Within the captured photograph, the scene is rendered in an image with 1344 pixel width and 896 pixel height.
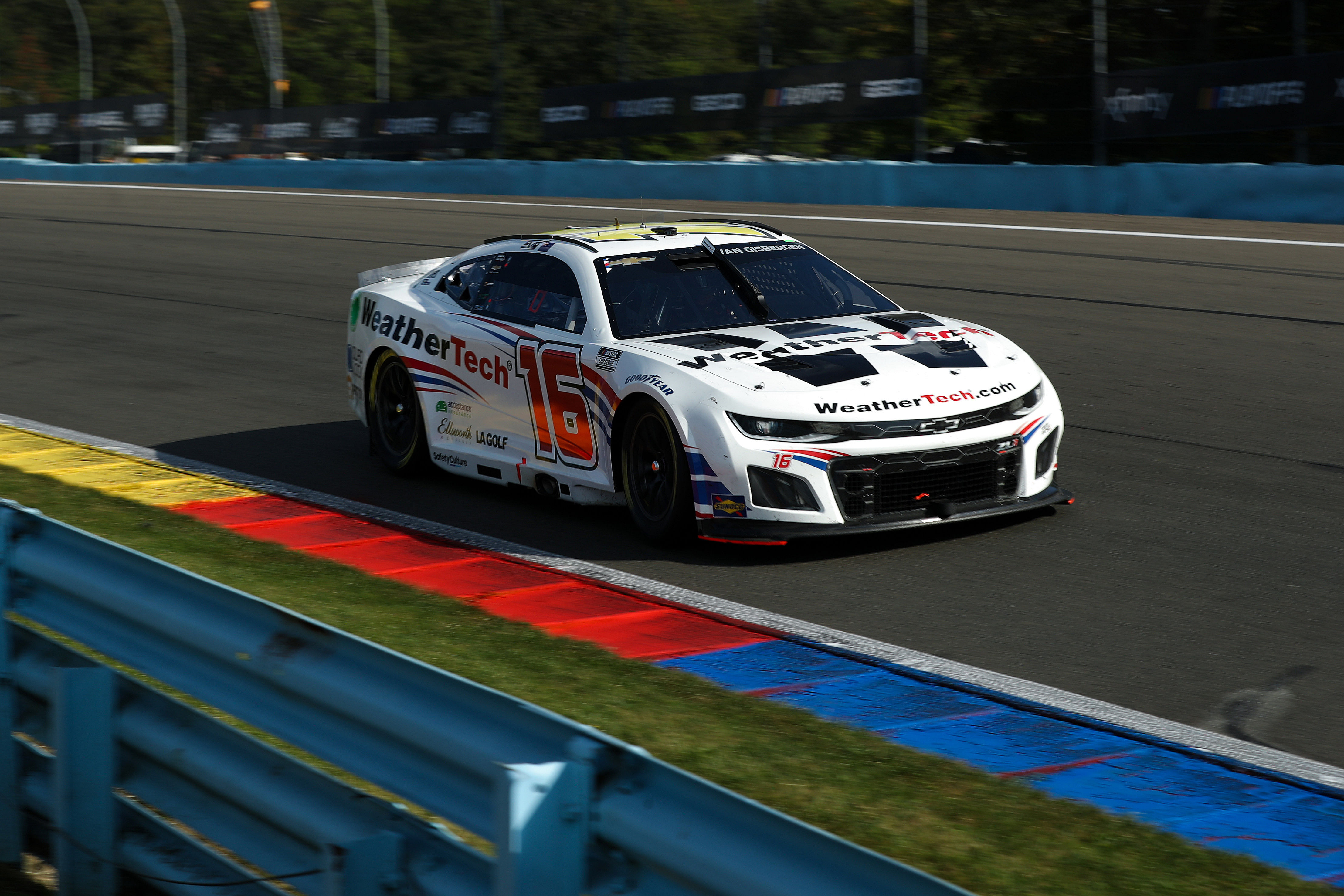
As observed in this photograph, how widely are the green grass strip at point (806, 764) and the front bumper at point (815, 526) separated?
1.20 metres

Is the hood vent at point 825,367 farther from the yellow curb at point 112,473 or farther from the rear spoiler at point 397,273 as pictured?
the yellow curb at point 112,473

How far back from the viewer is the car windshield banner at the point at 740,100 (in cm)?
2464

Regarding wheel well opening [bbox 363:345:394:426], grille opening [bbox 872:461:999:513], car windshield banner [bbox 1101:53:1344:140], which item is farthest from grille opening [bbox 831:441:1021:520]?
car windshield banner [bbox 1101:53:1344:140]

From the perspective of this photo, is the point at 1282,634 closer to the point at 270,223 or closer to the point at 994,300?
the point at 994,300

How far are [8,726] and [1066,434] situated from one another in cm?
665

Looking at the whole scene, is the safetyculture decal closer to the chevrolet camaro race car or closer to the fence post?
the chevrolet camaro race car

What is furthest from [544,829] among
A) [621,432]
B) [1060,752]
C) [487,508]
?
[487,508]

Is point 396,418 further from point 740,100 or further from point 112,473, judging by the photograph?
point 740,100

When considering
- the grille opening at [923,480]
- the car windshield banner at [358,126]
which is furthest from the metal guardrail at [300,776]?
the car windshield banner at [358,126]

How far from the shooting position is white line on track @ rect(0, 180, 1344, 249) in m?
17.1

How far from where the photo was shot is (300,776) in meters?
3.33

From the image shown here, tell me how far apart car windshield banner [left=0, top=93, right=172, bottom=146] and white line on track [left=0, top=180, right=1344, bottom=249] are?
4.90m

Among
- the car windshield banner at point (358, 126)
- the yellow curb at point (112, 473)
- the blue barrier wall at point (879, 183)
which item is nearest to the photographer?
the yellow curb at point (112, 473)

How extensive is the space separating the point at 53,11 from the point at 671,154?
55071 millimetres
